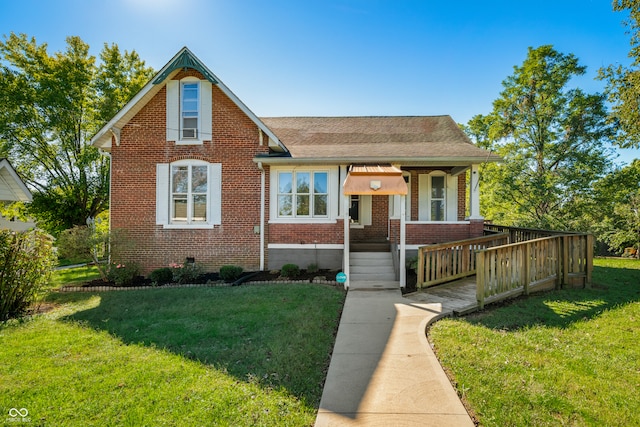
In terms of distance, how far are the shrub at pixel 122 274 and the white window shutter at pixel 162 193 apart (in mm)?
1786

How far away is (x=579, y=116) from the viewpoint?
56.9 feet

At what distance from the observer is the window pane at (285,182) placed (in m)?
11.2

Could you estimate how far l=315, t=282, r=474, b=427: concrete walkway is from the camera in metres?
3.15

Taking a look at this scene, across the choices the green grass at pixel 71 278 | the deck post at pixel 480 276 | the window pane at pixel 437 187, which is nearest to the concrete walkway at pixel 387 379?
the deck post at pixel 480 276

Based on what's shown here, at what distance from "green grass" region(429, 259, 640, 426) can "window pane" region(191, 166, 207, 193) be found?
8915mm

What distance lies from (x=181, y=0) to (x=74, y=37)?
1584cm

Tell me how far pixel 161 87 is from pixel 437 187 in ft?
36.6

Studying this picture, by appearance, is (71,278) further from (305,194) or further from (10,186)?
(305,194)

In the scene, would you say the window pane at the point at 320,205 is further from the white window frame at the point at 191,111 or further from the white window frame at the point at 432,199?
the white window frame at the point at 191,111

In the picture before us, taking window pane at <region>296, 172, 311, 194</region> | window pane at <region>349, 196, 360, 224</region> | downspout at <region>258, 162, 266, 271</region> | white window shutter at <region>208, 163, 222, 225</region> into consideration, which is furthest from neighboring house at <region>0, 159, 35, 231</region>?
window pane at <region>349, 196, 360, 224</region>

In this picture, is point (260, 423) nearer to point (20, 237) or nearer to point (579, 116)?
point (20, 237)

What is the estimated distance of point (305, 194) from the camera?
440 inches

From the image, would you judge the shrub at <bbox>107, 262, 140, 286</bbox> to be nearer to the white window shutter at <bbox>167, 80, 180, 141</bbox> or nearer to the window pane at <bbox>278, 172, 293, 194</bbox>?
the white window shutter at <bbox>167, 80, 180, 141</bbox>

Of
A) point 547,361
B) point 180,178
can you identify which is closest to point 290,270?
point 180,178
